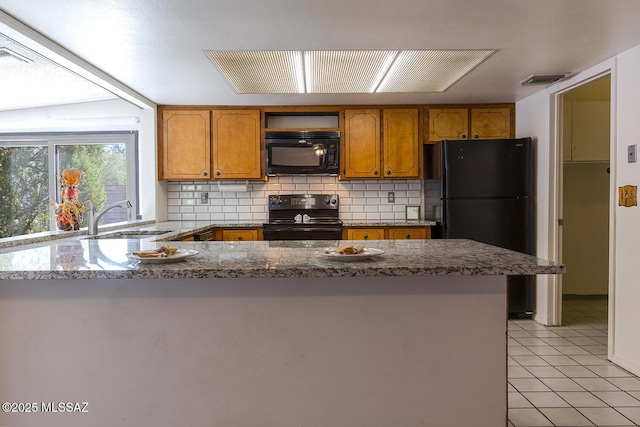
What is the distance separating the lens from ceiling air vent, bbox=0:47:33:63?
2943 mm

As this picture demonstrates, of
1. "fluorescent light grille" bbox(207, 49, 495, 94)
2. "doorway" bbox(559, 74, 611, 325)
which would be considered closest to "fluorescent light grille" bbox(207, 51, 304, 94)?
"fluorescent light grille" bbox(207, 49, 495, 94)

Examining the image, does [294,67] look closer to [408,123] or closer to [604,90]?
[408,123]

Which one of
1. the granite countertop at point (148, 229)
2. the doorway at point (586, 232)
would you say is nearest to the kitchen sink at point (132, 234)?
the granite countertop at point (148, 229)

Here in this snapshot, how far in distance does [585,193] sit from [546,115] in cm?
151

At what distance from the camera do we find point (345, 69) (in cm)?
325

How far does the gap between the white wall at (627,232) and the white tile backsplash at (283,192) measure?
2118 millimetres

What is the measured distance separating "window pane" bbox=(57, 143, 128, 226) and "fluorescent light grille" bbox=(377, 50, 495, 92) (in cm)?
282

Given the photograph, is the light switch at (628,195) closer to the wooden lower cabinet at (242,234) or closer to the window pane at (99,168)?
the wooden lower cabinet at (242,234)

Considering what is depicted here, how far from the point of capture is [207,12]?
91.7 inches

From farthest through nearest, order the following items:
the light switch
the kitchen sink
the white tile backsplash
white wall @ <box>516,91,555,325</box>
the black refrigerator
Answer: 1. the white tile backsplash
2. the black refrigerator
3. white wall @ <box>516,91,555,325</box>
4. the kitchen sink
5. the light switch

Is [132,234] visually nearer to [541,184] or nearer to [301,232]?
[301,232]

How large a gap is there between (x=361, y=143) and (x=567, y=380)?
2.74 m

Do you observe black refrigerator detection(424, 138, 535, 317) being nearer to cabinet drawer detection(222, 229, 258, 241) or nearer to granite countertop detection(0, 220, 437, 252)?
granite countertop detection(0, 220, 437, 252)

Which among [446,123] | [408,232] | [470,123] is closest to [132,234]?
[408,232]
